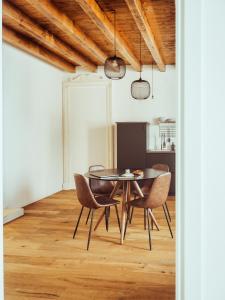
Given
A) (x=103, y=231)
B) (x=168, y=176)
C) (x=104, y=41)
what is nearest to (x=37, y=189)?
(x=103, y=231)

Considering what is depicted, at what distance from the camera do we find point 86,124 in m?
8.32

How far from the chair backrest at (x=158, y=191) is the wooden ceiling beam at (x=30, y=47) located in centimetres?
337

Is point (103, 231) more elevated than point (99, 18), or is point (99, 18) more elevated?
point (99, 18)

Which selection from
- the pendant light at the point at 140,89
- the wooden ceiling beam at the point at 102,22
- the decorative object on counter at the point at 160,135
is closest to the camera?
the wooden ceiling beam at the point at 102,22

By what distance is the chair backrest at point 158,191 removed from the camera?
3.94 meters

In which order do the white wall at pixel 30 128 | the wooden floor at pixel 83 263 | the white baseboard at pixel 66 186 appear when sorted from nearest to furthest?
1. the wooden floor at pixel 83 263
2. the white wall at pixel 30 128
3. the white baseboard at pixel 66 186

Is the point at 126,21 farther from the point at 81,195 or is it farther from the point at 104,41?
the point at 81,195

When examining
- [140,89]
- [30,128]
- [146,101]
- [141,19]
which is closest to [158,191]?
[141,19]

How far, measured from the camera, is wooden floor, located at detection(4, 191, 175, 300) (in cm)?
284

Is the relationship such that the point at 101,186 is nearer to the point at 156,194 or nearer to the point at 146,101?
the point at 156,194
